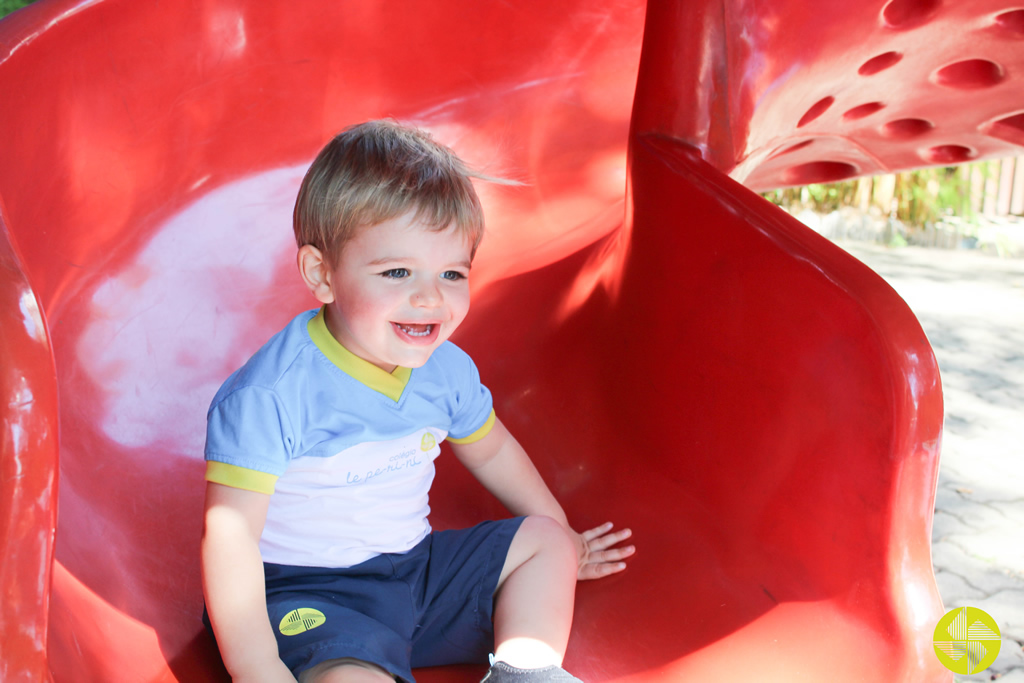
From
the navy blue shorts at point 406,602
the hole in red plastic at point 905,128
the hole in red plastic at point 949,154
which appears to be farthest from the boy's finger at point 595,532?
the hole in red plastic at point 949,154

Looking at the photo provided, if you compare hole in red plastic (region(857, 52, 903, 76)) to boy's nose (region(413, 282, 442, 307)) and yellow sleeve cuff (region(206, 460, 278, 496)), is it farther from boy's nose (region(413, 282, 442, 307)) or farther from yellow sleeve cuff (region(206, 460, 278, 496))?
yellow sleeve cuff (region(206, 460, 278, 496))

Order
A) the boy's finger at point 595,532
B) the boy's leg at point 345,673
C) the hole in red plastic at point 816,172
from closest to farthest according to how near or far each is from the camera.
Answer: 1. the boy's leg at point 345,673
2. the boy's finger at point 595,532
3. the hole in red plastic at point 816,172

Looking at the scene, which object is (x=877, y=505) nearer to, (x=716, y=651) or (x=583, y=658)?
(x=716, y=651)

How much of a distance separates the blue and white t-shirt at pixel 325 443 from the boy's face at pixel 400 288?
0.06 m

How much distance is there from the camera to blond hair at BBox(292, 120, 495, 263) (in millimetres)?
907

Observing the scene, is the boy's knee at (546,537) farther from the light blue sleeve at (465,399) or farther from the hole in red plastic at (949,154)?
the hole in red plastic at (949,154)

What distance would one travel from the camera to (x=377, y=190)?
90 centimetres

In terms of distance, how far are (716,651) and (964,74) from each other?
1.24 m

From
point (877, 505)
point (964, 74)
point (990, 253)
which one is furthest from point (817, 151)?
point (990, 253)

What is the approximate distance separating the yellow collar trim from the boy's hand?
0.99 ft

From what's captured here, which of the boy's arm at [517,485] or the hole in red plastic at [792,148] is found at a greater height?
the hole in red plastic at [792,148]

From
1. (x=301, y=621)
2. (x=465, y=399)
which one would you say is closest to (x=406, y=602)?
(x=301, y=621)

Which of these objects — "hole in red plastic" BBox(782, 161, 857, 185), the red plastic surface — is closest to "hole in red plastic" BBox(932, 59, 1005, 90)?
the red plastic surface

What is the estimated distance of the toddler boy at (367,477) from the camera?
85 cm
